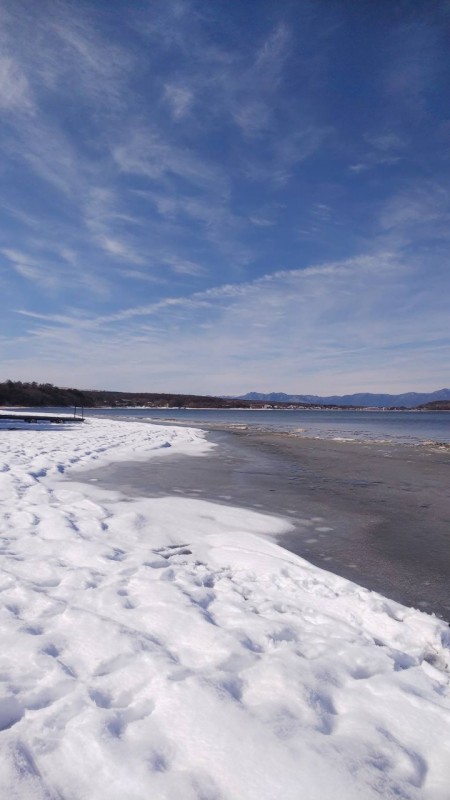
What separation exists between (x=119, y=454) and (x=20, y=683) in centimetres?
1249

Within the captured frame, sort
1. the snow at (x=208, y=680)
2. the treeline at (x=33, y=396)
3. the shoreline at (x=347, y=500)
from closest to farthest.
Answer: the snow at (x=208, y=680), the shoreline at (x=347, y=500), the treeline at (x=33, y=396)

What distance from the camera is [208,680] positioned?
257 cm

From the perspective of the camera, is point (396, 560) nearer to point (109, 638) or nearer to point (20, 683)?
point (109, 638)

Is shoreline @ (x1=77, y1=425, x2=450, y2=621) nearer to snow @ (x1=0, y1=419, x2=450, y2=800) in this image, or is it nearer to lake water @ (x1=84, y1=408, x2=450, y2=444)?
snow @ (x1=0, y1=419, x2=450, y2=800)

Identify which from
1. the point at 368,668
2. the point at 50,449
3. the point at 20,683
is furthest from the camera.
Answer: the point at 50,449

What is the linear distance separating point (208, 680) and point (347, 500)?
255 inches

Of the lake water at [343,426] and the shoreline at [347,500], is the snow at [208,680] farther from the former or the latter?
the lake water at [343,426]

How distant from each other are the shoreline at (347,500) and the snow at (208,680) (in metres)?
0.67

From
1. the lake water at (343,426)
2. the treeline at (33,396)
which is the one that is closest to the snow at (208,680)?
the lake water at (343,426)

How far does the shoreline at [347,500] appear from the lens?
4789 mm

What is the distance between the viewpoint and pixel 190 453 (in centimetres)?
1634

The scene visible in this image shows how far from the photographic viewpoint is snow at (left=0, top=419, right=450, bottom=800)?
1.93 m

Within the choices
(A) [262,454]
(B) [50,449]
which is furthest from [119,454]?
(A) [262,454]

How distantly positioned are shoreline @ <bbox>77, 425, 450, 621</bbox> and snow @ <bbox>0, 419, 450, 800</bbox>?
0.67m
